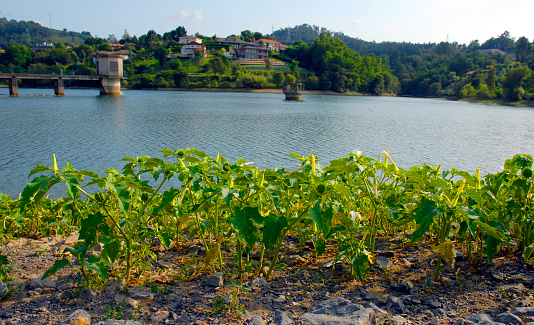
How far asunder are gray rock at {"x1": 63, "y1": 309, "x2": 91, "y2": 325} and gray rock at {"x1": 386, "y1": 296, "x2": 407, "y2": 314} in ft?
7.37

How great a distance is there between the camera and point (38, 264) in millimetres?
3701

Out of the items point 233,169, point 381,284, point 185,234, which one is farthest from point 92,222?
point 381,284

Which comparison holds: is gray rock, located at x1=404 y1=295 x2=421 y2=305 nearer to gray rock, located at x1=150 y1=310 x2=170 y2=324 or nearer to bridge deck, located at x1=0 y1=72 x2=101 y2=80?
gray rock, located at x1=150 y1=310 x2=170 y2=324

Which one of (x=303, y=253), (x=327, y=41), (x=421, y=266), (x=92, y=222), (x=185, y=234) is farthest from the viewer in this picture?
(x=327, y=41)

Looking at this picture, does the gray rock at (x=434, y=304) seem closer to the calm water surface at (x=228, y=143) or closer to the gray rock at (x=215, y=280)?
the gray rock at (x=215, y=280)

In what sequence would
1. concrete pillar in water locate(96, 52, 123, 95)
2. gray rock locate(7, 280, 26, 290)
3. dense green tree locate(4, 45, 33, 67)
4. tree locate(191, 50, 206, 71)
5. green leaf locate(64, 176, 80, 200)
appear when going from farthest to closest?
1. tree locate(191, 50, 206, 71)
2. dense green tree locate(4, 45, 33, 67)
3. concrete pillar in water locate(96, 52, 123, 95)
4. gray rock locate(7, 280, 26, 290)
5. green leaf locate(64, 176, 80, 200)

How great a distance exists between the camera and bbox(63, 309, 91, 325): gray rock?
100 inches

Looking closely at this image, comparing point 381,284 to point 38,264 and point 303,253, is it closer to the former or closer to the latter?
point 303,253

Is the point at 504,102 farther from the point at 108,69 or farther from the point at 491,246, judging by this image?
the point at 491,246

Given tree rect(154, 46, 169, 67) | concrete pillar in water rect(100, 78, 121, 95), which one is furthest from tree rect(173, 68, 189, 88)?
concrete pillar in water rect(100, 78, 121, 95)

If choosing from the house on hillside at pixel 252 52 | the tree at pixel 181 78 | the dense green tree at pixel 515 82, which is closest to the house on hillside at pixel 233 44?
the house on hillside at pixel 252 52

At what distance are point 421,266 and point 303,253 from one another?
1214 mm

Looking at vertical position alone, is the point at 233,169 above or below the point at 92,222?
above

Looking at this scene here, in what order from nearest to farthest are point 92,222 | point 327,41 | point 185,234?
point 92,222 < point 185,234 < point 327,41
